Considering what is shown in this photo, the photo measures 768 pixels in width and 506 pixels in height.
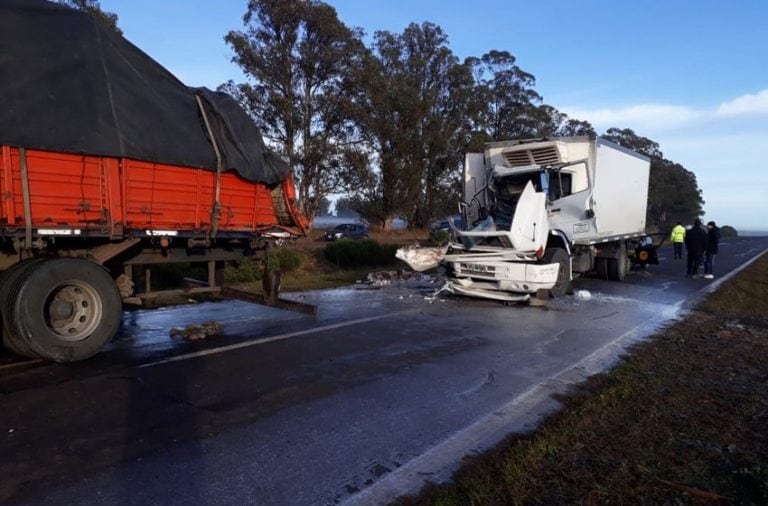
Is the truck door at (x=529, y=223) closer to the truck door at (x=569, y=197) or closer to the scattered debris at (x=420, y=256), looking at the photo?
the scattered debris at (x=420, y=256)

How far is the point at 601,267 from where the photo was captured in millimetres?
18359

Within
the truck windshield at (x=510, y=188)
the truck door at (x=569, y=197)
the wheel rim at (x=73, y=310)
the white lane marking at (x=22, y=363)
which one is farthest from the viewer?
the truck door at (x=569, y=197)

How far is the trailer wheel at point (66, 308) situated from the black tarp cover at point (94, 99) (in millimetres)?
1281

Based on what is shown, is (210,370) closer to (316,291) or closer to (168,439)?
(168,439)

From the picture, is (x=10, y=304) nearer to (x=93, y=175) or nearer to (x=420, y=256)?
(x=93, y=175)

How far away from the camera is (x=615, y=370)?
6.96 metres

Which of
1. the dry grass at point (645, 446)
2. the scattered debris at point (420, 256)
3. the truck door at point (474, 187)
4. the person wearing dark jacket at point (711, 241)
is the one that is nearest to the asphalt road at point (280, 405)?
the dry grass at point (645, 446)

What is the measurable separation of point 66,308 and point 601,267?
15334 millimetres

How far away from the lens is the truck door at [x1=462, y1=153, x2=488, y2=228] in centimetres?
1463

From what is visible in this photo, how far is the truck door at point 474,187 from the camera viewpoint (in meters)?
14.6

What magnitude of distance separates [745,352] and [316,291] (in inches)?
340

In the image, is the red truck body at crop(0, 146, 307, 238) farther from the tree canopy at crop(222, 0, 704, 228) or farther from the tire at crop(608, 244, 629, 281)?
the tree canopy at crop(222, 0, 704, 228)

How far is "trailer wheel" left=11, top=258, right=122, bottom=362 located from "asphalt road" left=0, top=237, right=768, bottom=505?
0.76 ft

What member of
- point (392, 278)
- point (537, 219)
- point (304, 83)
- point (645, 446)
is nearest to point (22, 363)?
point (645, 446)
